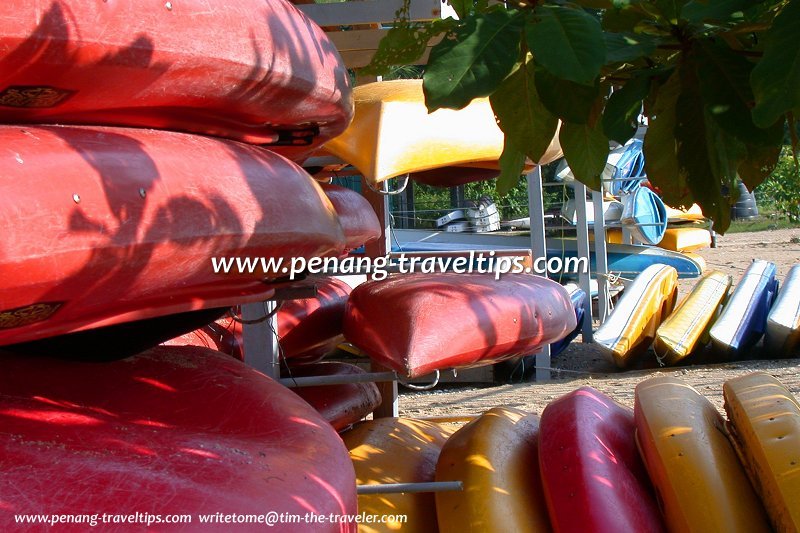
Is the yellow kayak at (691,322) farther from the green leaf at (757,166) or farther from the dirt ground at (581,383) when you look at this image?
the green leaf at (757,166)

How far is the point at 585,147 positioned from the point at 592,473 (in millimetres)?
1190

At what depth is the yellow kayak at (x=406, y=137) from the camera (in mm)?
3312

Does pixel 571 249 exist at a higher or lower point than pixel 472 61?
lower

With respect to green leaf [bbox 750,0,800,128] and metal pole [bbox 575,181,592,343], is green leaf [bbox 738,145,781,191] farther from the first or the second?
metal pole [bbox 575,181,592,343]

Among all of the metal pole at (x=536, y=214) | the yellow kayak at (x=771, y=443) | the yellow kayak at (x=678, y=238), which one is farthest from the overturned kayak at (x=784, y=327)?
the yellow kayak at (x=771, y=443)

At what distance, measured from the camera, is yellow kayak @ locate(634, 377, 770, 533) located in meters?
2.09

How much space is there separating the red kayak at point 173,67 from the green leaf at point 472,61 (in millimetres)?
703

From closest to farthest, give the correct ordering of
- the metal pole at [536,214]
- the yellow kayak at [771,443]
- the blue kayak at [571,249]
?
the yellow kayak at [771,443] → the metal pole at [536,214] → the blue kayak at [571,249]

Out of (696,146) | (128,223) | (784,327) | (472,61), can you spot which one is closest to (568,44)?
(472,61)

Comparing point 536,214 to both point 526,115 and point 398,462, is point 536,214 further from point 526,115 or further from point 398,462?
point 526,115

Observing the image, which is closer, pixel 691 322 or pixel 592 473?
pixel 592 473

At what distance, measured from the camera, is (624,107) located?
1.15 metres

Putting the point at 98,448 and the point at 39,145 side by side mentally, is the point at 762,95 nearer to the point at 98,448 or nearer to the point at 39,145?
the point at 39,145

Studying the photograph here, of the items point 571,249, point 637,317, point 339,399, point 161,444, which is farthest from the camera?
point 571,249
